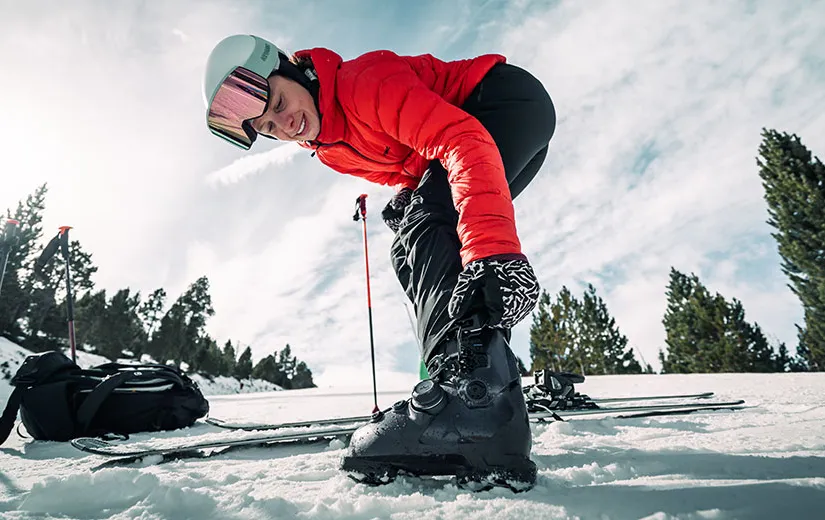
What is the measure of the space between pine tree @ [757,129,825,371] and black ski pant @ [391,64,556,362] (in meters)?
28.4

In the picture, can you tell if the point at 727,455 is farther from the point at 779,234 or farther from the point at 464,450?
the point at 779,234

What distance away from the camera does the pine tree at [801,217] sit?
70.2 feet

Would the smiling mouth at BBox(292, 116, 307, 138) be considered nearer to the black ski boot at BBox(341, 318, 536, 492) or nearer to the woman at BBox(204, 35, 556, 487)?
the woman at BBox(204, 35, 556, 487)

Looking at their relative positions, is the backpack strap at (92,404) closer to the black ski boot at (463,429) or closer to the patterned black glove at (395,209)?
the patterned black glove at (395,209)

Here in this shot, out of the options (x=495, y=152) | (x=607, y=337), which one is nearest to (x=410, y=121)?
(x=495, y=152)

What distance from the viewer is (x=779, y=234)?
22969 mm

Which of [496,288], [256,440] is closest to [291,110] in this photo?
[496,288]

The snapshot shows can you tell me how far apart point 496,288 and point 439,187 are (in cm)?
48

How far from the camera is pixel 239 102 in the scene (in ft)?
5.30

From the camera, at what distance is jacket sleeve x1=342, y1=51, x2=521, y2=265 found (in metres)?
1.00

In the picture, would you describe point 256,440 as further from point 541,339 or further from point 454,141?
point 541,339

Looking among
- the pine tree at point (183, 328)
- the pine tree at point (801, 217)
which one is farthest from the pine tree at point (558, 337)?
the pine tree at point (183, 328)

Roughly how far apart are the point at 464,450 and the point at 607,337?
122 ft

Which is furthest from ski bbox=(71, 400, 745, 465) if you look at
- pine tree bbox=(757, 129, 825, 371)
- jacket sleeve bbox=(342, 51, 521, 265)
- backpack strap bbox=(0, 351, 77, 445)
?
pine tree bbox=(757, 129, 825, 371)
